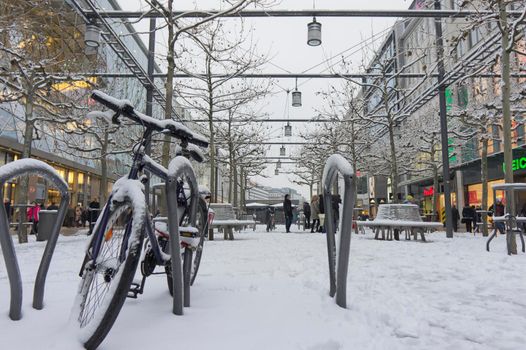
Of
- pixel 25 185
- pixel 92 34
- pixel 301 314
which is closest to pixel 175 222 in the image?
pixel 301 314

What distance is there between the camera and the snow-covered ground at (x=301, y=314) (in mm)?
2379

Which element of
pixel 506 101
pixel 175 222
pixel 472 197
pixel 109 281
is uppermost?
pixel 506 101

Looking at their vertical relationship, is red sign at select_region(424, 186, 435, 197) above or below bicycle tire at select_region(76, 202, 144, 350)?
above

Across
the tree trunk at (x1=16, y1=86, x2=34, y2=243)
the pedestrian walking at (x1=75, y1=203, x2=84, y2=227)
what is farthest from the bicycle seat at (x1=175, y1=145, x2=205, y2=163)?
the pedestrian walking at (x1=75, y1=203, x2=84, y2=227)

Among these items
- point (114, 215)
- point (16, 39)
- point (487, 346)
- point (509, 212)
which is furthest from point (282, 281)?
point (16, 39)

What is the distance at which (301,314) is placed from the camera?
3047 millimetres

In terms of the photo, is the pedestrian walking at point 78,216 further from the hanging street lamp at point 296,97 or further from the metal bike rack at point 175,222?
the metal bike rack at point 175,222

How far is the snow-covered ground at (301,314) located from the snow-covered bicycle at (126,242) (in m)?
0.19

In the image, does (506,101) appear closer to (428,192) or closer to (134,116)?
(134,116)

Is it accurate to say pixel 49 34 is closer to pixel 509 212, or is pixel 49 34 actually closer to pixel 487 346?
pixel 487 346

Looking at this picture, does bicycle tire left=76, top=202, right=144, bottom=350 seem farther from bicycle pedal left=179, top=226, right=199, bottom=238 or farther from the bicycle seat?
the bicycle seat

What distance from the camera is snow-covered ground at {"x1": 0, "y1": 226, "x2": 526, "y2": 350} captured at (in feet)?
7.80

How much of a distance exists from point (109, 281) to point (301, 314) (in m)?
1.52

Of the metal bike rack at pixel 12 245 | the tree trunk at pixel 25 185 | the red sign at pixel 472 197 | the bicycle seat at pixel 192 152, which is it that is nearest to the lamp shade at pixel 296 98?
the tree trunk at pixel 25 185
